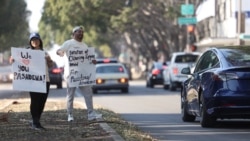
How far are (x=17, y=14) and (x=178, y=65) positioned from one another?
25.7m

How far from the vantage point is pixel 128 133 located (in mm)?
12148

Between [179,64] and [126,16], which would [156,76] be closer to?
[179,64]

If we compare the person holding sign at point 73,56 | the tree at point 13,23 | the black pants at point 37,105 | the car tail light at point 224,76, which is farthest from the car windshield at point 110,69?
the black pants at point 37,105

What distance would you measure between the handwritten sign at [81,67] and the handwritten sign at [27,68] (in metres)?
1.41

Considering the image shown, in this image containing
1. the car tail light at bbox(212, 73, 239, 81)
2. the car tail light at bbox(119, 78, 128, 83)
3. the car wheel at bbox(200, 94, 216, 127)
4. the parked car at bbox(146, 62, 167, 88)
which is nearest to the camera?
the car tail light at bbox(212, 73, 239, 81)

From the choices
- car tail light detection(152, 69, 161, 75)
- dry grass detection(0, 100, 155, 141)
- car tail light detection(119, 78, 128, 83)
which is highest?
car tail light detection(152, 69, 161, 75)

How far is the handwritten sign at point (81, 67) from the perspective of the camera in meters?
14.4

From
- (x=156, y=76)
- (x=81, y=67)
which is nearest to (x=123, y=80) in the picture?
(x=156, y=76)

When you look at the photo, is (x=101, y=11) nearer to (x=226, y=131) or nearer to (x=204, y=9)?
(x=204, y=9)

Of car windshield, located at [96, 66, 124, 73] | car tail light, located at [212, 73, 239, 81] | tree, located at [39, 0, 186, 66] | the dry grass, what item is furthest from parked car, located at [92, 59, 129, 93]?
tree, located at [39, 0, 186, 66]

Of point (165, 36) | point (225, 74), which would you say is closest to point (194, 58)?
point (225, 74)

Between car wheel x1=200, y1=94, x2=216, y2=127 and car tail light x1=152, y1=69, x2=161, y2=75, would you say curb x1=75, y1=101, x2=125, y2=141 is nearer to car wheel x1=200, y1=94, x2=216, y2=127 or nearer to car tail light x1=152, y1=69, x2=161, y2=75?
car wheel x1=200, y1=94, x2=216, y2=127

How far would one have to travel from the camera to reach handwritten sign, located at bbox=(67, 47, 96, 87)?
14.4m

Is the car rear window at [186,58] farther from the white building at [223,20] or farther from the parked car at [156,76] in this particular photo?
the white building at [223,20]
